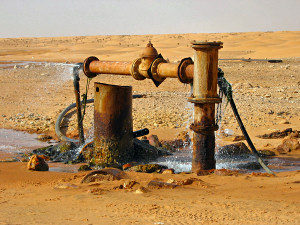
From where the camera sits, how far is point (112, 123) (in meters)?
6.29

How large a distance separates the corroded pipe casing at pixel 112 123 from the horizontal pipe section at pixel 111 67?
0.77ft

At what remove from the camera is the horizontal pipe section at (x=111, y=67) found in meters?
6.21

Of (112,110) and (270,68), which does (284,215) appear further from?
(270,68)

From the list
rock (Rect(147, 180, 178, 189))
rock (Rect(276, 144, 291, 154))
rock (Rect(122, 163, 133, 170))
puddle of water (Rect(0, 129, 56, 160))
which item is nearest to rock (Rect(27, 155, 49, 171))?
rock (Rect(122, 163, 133, 170))

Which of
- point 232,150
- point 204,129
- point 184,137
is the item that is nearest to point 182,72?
point 204,129

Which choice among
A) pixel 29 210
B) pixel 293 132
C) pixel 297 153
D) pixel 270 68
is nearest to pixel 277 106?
pixel 293 132

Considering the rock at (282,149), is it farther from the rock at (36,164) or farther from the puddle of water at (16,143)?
the puddle of water at (16,143)

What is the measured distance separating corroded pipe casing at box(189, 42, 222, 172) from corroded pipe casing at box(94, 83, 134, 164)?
1.40 m

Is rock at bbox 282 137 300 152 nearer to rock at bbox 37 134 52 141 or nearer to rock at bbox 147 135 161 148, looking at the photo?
rock at bbox 147 135 161 148

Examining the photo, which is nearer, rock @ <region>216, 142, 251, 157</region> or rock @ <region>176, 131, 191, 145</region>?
rock @ <region>216, 142, 251, 157</region>

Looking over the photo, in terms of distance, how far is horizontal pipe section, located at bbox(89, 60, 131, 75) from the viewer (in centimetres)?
621

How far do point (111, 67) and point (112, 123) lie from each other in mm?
771

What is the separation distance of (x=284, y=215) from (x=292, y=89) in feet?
33.3

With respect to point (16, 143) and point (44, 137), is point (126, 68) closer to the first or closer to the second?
point (16, 143)
